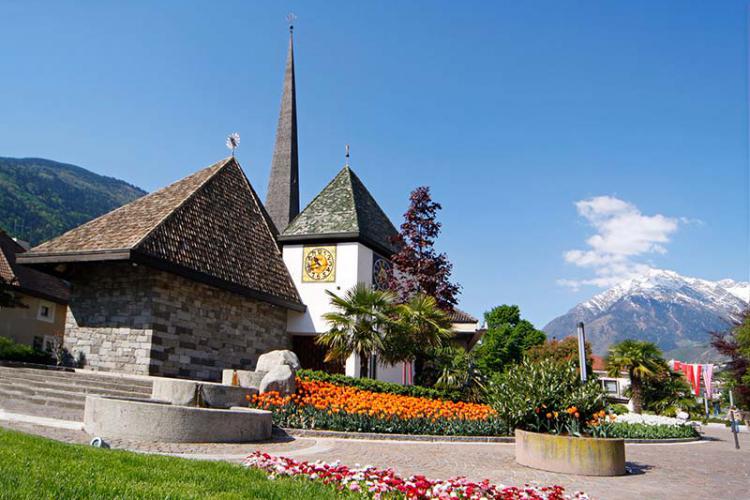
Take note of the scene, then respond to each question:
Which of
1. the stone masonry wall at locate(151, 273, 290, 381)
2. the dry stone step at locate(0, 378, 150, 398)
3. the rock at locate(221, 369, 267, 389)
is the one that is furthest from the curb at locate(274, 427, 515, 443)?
the stone masonry wall at locate(151, 273, 290, 381)

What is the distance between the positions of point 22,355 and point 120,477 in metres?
15.5

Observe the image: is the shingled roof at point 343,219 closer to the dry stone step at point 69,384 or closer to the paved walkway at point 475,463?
the dry stone step at point 69,384

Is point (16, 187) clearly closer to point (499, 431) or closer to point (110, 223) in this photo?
point (110, 223)

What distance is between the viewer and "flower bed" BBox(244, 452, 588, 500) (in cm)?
495

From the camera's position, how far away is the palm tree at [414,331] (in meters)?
17.1

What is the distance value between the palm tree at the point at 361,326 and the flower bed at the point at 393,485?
10442 mm

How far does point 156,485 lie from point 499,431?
966 cm

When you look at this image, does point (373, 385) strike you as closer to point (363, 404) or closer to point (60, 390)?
point (363, 404)

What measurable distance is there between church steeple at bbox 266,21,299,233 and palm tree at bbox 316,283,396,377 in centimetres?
1681

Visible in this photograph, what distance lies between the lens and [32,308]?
31.1 metres

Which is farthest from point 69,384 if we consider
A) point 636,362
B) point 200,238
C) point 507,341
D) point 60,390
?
point 507,341

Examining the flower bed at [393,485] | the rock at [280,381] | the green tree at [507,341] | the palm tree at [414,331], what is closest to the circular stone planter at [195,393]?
the rock at [280,381]

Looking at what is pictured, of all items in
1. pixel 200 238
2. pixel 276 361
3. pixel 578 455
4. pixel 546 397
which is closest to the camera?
pixel 578 455

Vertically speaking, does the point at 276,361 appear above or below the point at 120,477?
above
